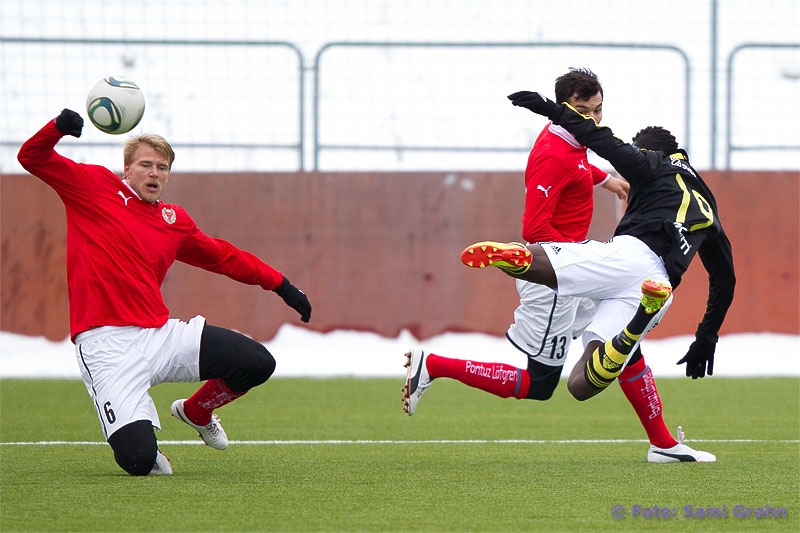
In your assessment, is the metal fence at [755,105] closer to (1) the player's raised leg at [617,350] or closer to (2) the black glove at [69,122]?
(1) the player's raised leg at [617,350]

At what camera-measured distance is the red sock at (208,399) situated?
17.5 ft

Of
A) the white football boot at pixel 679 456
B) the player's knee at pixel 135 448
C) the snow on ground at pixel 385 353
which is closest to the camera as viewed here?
the player's knee at pixel 135 448

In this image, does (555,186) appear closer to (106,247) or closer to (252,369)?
(252,369)

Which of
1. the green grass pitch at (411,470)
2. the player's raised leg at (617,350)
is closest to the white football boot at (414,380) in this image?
the green grass pitch at (411,470)

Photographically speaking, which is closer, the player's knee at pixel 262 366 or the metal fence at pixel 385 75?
the player's knee at pixel 262 366

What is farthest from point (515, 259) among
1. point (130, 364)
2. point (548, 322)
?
point (130, 364)

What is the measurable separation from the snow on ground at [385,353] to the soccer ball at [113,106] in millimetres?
5780

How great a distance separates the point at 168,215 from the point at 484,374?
193cm

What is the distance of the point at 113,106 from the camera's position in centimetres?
510

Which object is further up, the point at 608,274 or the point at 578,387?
the point at 608,274

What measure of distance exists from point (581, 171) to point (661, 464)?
1.63 m

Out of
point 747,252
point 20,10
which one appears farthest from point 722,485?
point 20,10

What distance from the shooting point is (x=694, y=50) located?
11.5m

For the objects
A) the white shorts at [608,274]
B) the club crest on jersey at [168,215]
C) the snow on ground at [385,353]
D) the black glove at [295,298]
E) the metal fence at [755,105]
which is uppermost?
the metal fence at [755,105]
